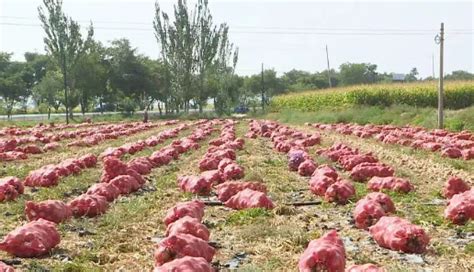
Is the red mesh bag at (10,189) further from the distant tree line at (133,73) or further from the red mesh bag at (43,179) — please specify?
the distant tree line at (133,73)

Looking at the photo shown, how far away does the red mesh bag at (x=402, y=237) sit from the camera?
5699 mm

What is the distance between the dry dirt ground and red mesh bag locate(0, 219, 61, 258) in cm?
9

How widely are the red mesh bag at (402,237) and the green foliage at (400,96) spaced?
101 ft

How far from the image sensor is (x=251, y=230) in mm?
6465

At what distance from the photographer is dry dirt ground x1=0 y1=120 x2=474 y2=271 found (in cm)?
546

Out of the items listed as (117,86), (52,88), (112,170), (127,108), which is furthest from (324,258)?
(52,88)

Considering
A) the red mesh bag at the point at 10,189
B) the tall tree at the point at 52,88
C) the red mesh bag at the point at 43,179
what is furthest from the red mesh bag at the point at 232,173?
the tall tree at the point at 52,88

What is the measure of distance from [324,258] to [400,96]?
110 feet

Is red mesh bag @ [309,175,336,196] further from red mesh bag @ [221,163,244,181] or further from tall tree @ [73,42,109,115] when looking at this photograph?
tall tree @ [73,42,109,115]

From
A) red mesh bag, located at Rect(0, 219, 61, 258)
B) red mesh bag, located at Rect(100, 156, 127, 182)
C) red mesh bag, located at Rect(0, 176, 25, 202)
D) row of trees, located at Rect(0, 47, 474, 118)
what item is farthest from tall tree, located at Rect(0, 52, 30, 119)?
red mesh bag, located at Rect(0, 219, 61, 258)

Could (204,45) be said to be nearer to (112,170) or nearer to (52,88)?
(52,88)

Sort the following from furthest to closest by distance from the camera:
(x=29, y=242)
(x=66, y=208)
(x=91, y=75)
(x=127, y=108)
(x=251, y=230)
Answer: (x=91, y=75)
(x=127, y=108)
(x=66, y=208)
(x=251, y=230)
(x=29, y=242)

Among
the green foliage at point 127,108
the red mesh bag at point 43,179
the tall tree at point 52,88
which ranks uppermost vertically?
the tall tree at point 52,88

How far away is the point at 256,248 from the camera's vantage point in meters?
5.94
